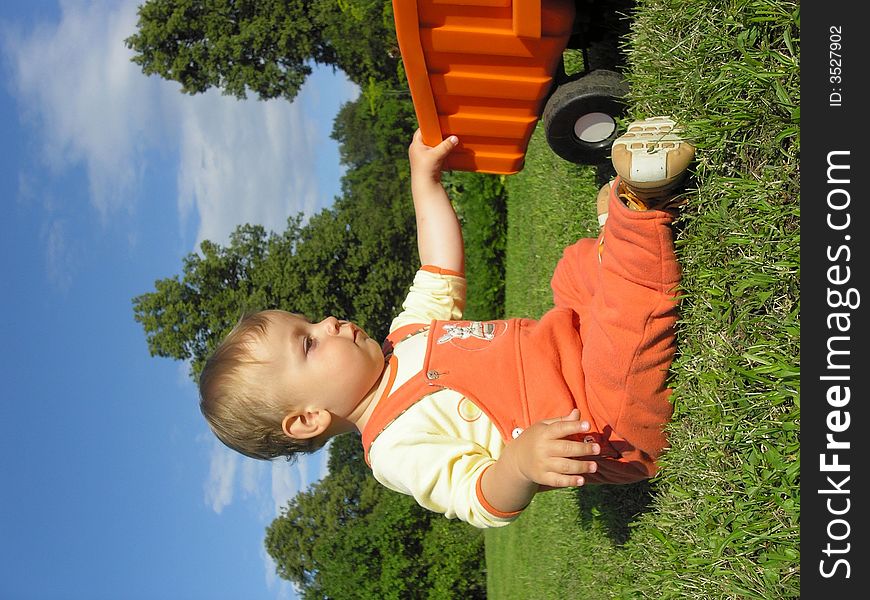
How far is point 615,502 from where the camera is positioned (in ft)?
13.5

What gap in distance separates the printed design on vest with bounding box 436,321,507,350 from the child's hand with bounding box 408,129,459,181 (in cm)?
86

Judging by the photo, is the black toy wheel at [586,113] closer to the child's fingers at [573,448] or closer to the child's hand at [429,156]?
the child's hand at [429,156]

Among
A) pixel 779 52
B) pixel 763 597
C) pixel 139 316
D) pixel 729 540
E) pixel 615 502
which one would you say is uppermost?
pixel 139 316

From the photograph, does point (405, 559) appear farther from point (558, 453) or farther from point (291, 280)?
point (558, 453)

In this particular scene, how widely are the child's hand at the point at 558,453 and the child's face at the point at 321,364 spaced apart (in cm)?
101

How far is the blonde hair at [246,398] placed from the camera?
126 inches

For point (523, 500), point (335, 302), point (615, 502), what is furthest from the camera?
point (335, 302)

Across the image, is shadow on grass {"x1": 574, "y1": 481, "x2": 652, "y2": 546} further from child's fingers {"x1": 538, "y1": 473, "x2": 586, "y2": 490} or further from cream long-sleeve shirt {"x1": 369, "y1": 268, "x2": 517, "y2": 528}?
child's fingers {"x1": 538, "y1": 473, "x2": 586, "y2": 490}

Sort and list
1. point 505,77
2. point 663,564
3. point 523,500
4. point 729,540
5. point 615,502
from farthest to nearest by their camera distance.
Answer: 1. point 615,502
2. point 505,77
3. point 663,564
4. point 523,500
5. point 729,540

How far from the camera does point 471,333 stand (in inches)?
129

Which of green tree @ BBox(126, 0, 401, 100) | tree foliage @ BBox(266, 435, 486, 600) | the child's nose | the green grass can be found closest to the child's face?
the child's nose
